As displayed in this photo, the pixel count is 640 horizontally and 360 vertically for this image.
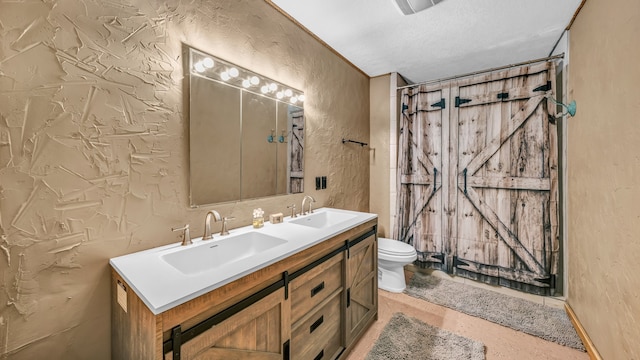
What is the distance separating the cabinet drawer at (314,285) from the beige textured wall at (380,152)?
1.73m

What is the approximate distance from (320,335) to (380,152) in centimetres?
231

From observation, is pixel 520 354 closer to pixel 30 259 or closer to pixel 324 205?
pixel 324 205

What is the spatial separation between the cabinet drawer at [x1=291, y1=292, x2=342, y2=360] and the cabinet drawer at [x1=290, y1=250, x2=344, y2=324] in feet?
0.21

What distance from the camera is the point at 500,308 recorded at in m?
2.25

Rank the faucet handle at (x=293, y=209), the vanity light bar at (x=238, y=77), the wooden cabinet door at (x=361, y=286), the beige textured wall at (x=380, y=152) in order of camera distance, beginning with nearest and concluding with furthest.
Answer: the vanity light bar at (x=238, y=77) → the wooden cabinet door at (x=361, y=286) → the faucet handle at (x=293, y=209) → the beige textured wall at (x=380, y=152)

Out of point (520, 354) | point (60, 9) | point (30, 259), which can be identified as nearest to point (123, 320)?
point (30, 259)

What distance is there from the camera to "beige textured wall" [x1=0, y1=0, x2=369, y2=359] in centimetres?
88

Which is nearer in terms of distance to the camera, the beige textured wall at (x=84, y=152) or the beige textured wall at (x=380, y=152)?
the beige textured wall at (x=84, y=152)

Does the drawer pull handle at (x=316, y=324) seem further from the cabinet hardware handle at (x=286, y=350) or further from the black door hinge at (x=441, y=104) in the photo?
the black door hinge at (x=441, y=104)

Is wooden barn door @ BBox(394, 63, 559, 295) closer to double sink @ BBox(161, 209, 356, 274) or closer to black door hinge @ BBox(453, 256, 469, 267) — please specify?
black door hinge @ BBox(453, 256, 469, 267)

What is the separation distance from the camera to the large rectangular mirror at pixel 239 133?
4.56 ft

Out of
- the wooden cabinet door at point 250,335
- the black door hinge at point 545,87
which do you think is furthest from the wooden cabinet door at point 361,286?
the black door hinge at point 545,87

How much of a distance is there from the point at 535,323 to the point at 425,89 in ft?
8.20

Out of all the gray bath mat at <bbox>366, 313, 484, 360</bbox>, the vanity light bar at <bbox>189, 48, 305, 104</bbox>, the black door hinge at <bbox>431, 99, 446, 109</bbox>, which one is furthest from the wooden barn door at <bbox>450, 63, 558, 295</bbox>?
the vanity light bar at <bbox>189, 48, 305, 104</bbox>
